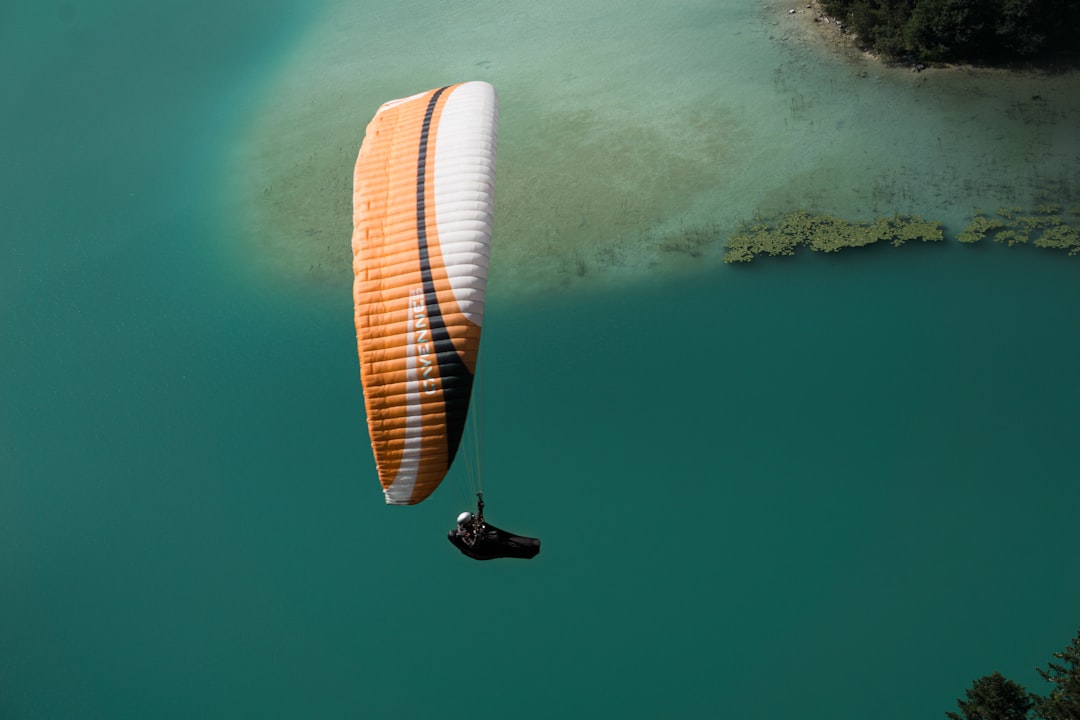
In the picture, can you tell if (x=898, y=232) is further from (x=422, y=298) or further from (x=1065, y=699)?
(x=422, y=298)

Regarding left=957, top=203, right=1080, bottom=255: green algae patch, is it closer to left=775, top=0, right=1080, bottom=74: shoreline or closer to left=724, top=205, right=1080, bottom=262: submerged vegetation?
left=724, top=205, right=1080, bottom=262: submerged vegetation

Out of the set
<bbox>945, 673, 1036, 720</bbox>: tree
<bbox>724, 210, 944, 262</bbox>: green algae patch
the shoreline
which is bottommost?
<bbox>945, 673, 1036, 720</bbox>: tree

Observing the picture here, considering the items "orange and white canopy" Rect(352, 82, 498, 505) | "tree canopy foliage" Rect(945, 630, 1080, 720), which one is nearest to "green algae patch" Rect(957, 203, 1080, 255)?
"tree canopy foliage" Rect(945, 630, 1080, 720)

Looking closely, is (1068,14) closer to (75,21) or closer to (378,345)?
(378,345)

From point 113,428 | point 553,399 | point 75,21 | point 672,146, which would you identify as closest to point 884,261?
point 672,146

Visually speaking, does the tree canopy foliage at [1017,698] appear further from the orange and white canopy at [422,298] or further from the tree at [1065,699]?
the orange and white canopy at [422,298]
